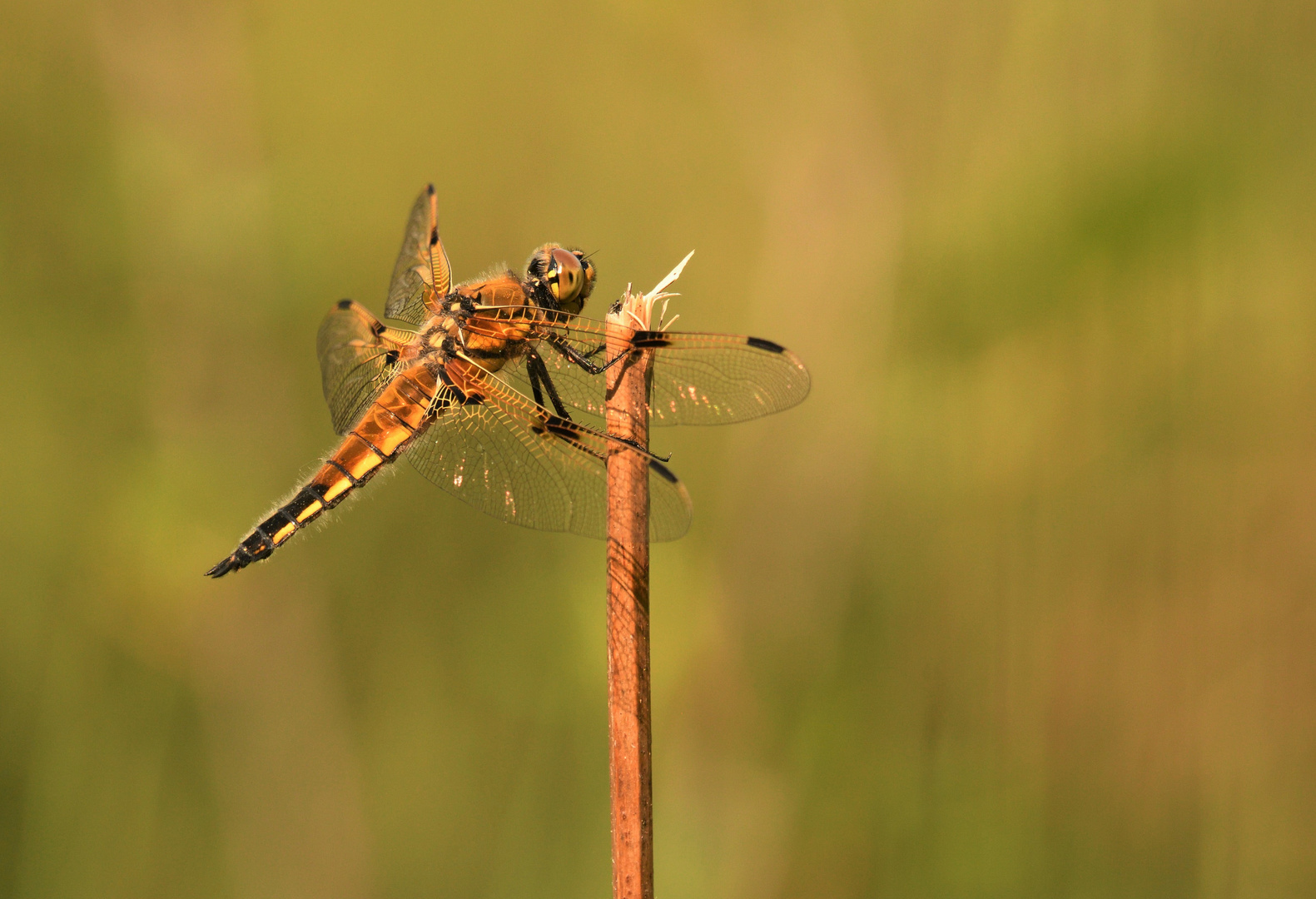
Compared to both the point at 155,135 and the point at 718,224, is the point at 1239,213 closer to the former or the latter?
the point at 718,224

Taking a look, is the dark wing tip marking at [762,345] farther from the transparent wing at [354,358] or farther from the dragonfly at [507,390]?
the transparent wing at [354,358]

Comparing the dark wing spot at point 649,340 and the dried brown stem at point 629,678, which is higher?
the dark wing spot at point 649,340

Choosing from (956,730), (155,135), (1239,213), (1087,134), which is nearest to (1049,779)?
(956,730)

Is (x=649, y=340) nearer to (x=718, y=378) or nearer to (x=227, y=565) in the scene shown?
(x=718, y=378)

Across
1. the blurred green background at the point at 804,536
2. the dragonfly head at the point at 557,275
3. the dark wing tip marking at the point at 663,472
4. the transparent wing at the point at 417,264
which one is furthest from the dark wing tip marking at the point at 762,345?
the transparent wing at the point at 417,264

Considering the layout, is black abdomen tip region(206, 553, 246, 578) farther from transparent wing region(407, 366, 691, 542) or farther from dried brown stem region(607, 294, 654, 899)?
dried brown stem region(607, 294, 654, 899)

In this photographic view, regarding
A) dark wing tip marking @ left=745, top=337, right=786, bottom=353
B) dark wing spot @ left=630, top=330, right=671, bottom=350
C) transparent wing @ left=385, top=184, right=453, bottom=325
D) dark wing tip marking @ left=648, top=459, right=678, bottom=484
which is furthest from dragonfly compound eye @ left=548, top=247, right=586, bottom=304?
dark wing tip marking @ left=648, top=459, right=678, bottom=484

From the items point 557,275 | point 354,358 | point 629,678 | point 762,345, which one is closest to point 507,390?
point 557,275
